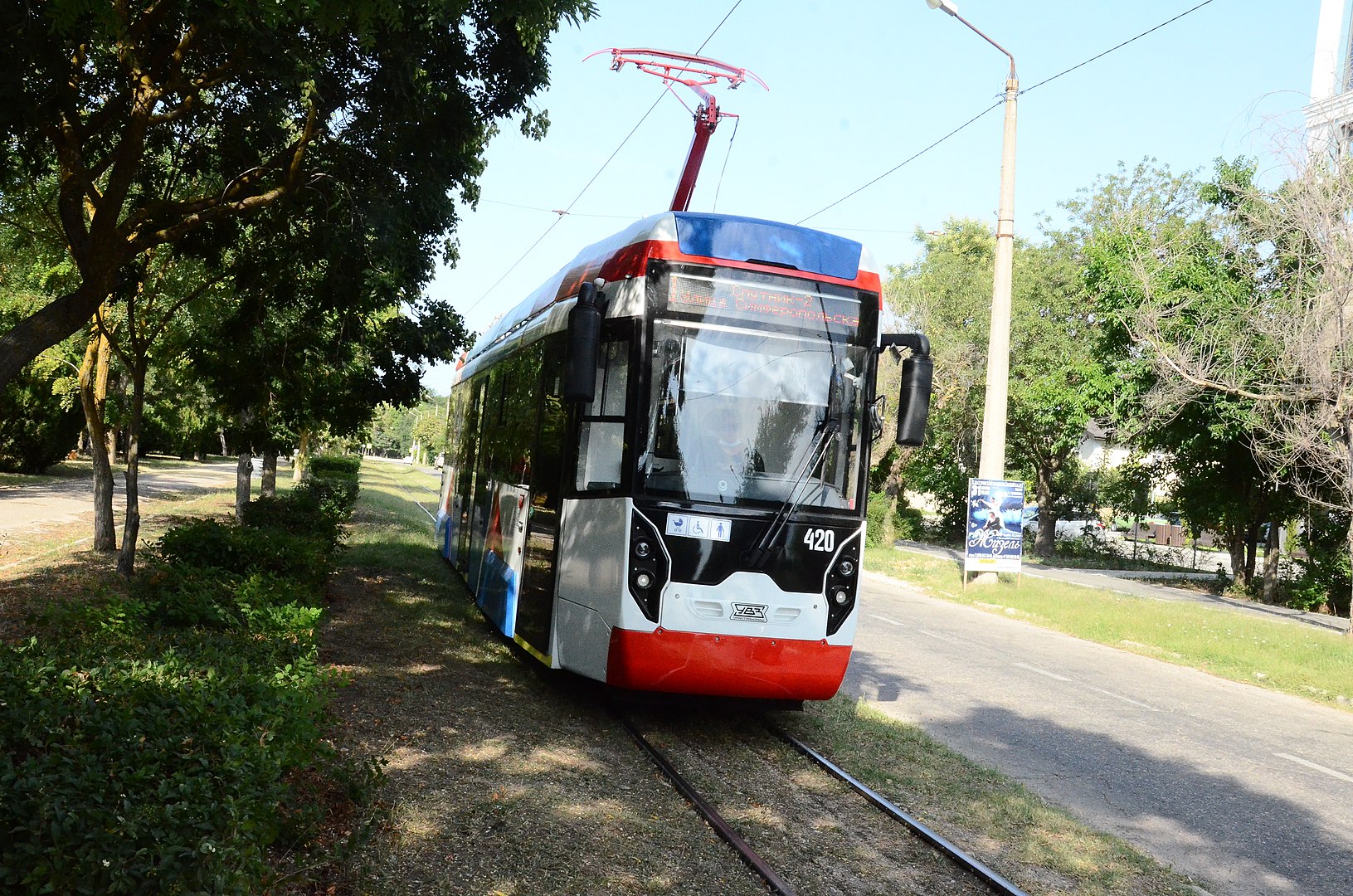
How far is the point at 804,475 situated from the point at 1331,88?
123 ft

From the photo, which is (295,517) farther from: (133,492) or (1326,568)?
(1326,568)

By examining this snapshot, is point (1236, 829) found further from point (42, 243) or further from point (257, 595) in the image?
point (42, 243)

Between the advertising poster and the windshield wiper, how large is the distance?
48.8 feet

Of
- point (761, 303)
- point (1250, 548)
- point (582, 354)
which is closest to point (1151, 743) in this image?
point (761, 303)

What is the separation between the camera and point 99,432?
1366 centimetres

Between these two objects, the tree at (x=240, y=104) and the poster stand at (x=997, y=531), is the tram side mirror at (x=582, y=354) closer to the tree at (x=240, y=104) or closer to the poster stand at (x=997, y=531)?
the tree at (x=240, y=104)

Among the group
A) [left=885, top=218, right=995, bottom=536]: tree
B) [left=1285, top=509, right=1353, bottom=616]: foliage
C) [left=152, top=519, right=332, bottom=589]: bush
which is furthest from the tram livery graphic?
[left=885, top=218, right=995, bottom=536]: tree

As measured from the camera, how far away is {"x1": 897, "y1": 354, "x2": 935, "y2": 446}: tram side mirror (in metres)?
8.35

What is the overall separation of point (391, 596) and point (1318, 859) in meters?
10.9

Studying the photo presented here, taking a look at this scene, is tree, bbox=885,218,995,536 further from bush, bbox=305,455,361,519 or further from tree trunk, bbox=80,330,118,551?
tree trunk, bbox=80,330,118,551

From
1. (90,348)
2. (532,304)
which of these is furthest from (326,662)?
(90,348)

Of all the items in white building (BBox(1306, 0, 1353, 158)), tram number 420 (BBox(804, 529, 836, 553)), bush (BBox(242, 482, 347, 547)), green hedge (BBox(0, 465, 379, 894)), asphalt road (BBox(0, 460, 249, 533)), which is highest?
white building (BBox(1306, 0, 1353, 158))

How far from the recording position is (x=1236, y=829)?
7.45 metres

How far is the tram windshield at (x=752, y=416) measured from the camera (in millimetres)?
7883
